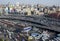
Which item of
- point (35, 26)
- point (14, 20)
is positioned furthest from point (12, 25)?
point (35, 26)

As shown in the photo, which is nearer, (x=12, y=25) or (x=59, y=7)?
(x=12, y=25)

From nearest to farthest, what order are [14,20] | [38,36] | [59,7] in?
[38,36], [14,20], [59,7]

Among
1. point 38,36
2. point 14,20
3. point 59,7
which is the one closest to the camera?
point 38,36

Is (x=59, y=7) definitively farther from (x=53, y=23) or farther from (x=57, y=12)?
(x=53, y=23)

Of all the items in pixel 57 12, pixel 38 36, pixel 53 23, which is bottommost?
pixel 38 36
